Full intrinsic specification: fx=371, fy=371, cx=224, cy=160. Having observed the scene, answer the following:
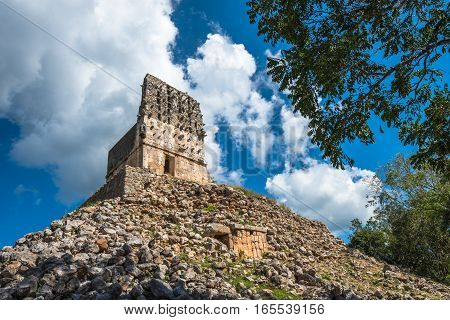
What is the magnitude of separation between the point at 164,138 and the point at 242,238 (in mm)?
7781

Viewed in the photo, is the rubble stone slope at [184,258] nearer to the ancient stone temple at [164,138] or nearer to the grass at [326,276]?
the grass at [326,276]

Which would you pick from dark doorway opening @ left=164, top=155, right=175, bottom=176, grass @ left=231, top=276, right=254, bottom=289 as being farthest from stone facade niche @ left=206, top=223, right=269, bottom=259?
dark doorway opening @ left=164, top=155, right=175, bottom=176

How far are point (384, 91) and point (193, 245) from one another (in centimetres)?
622

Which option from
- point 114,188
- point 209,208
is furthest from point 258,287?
point 114,188

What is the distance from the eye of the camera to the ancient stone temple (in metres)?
17.0

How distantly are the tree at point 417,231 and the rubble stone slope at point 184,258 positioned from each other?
21.6 feet

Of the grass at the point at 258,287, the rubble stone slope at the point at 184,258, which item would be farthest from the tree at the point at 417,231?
the grass at the point at 258,287

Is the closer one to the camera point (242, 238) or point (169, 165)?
point (242, 238)

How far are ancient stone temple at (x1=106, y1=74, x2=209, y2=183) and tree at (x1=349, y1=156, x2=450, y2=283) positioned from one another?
10967 millimetres

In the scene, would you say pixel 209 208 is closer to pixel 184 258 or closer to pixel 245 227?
pixel 245 227

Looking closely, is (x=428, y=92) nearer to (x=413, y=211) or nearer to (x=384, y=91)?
(x=384, y=91)

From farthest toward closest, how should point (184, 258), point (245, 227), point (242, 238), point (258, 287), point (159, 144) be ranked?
point (159, 144) < point (245, 227) < point (242, 238) < point (184, 258) < point (258, 287)

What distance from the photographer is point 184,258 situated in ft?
30.1
